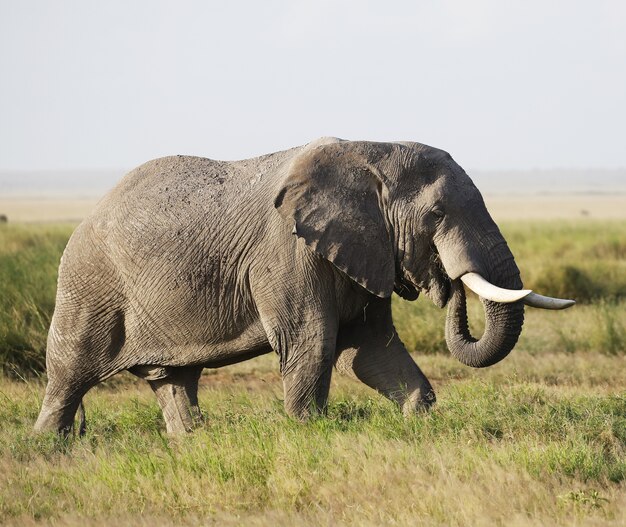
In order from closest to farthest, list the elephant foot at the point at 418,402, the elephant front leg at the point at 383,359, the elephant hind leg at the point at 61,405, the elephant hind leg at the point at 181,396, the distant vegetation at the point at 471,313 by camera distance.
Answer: the elephant foot at the point at 418,402 < the elephant front leg at the point at 383,359 < the elephant hind leg at the point at 61,405 < the elephant hind leg at the point at 181,396 < the distant vegetation at the point at 471,313

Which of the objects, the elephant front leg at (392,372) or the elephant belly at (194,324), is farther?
the elephant front leg at (392,372)

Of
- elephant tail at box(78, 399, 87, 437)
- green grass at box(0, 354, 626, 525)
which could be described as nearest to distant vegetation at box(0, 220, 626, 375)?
elephant tail at box(78, 399, 87, 437)

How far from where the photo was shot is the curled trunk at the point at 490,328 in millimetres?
7109

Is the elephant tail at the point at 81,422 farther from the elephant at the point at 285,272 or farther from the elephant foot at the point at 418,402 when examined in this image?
the elephant foot at the point at 418,402

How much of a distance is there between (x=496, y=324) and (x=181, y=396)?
85.2 inches

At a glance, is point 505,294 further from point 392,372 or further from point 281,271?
point 281,271

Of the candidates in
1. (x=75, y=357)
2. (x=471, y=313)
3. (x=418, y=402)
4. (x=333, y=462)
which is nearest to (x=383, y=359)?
(x=418, y=402)

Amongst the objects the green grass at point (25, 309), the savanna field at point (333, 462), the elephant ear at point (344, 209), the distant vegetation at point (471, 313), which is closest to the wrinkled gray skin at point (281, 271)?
the elephant ear at point (344, 209)

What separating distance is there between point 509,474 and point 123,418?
3.37 m

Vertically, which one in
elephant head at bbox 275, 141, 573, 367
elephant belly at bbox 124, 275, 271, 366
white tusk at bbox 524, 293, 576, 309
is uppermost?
elephant head at bbox 275, 141, 573, 367

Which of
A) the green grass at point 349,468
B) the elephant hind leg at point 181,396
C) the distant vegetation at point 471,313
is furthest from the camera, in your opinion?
the distant vegetation at point 471,313

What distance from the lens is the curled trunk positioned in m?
7.11

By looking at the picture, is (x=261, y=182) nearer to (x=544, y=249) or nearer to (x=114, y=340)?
(x=114, y=340)

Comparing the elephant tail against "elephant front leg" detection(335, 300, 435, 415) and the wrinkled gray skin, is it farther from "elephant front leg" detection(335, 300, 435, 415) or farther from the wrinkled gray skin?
"elephant front leg" detection(335, 300, 435, 415)
